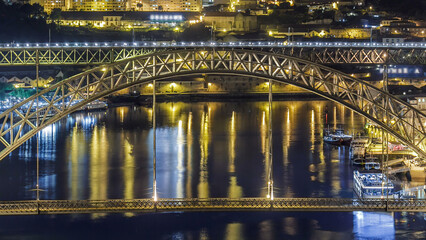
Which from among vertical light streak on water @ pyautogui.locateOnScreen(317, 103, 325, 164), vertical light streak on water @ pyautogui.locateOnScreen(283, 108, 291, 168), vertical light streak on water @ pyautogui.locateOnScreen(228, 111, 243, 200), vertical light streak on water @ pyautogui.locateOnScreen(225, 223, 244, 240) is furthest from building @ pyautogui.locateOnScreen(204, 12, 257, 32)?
vertical light streak on water @ pyautogui.locateOnScreen(225, 223, 244, 240)

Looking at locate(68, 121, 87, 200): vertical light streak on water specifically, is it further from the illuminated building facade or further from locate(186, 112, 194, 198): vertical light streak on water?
the illuminated building facade

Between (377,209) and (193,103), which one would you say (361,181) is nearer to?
(377,209)

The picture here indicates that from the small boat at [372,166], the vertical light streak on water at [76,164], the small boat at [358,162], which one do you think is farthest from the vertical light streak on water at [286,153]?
the vertical light streak on water at [76,164]

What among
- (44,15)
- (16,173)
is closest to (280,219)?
(16,173)

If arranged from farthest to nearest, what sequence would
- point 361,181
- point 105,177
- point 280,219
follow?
point 105,177, point 361,181, point 280,219

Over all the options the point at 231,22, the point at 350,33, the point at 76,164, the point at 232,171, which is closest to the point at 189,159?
the point at 232,171

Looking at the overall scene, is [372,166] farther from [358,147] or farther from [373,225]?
[373,225]

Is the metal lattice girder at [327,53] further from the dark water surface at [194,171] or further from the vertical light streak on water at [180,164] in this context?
the vertical light streak on water at [180,164]
